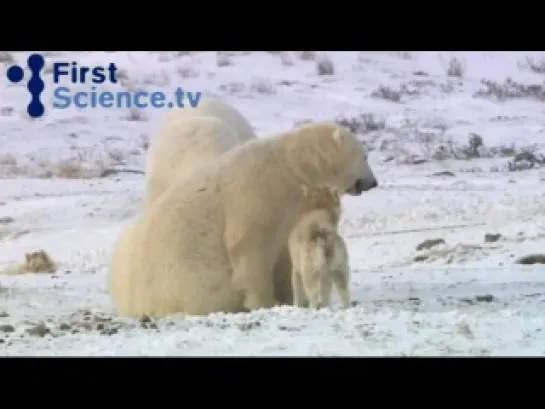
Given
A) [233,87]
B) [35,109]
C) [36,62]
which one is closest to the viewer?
[36,62]

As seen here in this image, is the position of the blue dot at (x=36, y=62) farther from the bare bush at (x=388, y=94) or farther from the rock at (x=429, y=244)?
the bare bush at (x=388, y=94)

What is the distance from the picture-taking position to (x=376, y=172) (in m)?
9.48

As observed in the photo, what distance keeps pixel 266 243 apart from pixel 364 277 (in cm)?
185

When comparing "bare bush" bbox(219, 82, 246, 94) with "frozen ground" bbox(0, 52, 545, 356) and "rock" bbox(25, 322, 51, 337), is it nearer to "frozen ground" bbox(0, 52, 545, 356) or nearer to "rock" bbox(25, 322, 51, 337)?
"frozen ground" bbox(0, 52, 545, 356)

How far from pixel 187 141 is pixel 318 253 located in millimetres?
1905

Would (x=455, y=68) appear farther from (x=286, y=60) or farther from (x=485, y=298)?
(x=485, y=298)

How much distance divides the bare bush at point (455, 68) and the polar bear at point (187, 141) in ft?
5.59

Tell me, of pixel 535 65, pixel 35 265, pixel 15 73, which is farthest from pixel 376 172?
pixel 15 73

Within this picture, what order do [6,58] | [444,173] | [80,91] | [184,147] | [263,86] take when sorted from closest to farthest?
[6,58], [80,91], [184,147], [263,86], [444,173]

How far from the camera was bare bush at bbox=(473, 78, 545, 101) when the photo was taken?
8367 mm

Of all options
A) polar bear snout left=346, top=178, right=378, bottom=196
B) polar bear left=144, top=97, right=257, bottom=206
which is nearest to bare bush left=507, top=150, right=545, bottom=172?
polar bear left=144, top=97, right=257, bottom=206

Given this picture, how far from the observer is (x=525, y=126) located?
9070mm

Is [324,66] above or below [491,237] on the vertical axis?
above

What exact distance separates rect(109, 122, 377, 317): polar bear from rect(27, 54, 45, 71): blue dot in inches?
43.8
